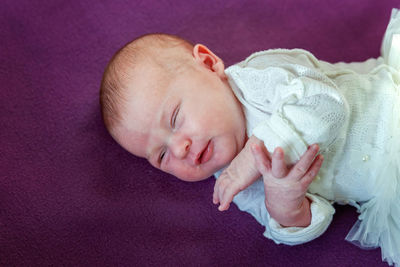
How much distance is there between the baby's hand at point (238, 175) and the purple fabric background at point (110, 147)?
197 mm

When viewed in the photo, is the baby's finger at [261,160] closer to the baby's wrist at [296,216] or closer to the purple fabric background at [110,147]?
the baby's wrist at [296,216]

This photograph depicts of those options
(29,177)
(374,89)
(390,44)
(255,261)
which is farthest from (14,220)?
(390,44)

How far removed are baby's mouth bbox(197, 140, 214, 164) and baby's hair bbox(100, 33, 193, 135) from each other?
0.20 metres

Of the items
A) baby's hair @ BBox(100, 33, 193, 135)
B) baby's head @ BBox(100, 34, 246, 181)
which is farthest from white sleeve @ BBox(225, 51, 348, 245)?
baby's hair @ BBox(100, 33, 193, 135)

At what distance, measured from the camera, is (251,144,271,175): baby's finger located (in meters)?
0.95

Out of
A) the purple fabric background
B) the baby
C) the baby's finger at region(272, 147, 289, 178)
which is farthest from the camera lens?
the purple fabric background

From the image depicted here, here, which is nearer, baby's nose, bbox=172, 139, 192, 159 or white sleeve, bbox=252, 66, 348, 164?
A: white sleeve, bbox=252, 66, 348, 164

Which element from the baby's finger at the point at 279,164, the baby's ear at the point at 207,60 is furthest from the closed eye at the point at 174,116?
the baby's finger at the point at 279,164

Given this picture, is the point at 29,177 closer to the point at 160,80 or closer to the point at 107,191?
the point at 107,191

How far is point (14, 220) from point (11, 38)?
0.62m

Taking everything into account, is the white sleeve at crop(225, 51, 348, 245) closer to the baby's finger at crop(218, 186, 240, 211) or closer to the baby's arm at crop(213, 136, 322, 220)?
the baby's arm at crop(213, 136, 322, 220)

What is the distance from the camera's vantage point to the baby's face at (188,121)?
106 cm

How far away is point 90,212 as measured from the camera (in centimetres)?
118

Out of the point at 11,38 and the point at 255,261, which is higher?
the point at 11,38
